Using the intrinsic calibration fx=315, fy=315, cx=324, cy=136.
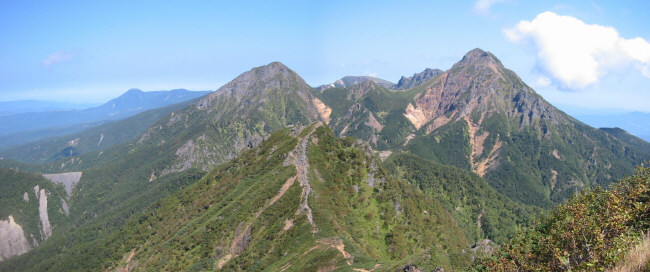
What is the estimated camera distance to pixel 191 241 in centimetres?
10919

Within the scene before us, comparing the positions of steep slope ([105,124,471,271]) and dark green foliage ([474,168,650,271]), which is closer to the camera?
dark green foliage ([474,168,650,271])

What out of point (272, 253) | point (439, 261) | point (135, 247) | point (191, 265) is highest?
point (439, 261)

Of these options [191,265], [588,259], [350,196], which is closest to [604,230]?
[588,259]

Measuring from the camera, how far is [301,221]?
3701 inches

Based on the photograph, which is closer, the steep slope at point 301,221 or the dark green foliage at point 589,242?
the dark green foliage at point 589,242

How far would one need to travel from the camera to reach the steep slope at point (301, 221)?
8612 centimetres

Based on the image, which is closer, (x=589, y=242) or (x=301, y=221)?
(x=589, y=242)

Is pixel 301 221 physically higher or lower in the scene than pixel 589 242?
lower

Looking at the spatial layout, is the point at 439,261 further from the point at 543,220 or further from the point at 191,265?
the point at 191,265

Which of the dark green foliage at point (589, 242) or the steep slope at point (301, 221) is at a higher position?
the dark green foliage at point (589, 242)

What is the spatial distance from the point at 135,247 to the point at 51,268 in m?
73.2

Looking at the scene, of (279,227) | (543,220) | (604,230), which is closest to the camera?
(604,230)

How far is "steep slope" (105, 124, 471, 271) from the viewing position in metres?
86.1

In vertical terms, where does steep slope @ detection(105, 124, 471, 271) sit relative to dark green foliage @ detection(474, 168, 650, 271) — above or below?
below
